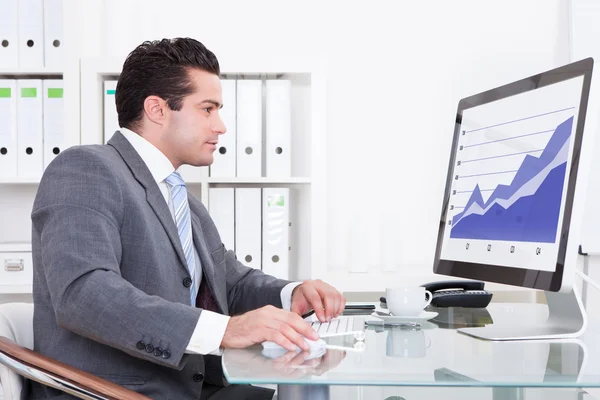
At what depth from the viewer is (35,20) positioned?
8.76 feet

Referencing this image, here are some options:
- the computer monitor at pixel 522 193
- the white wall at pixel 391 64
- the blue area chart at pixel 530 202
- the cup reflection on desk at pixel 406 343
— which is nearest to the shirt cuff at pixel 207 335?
the cup reflection on desk at pixel 406 343

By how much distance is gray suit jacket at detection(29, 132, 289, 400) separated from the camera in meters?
1.22

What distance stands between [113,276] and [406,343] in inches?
21.1

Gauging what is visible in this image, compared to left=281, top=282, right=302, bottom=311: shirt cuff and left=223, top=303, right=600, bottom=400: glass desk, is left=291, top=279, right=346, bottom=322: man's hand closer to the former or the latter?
left=281, top=282, right=302, bottom=311: shirt cuff

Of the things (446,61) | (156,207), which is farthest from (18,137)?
(446,61)

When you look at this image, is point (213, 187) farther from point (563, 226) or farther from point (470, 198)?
point (563, 226)

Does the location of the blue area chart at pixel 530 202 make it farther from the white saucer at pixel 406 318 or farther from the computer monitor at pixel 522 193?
the white saucer at pixel 406 318

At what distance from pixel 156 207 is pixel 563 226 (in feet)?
2.71

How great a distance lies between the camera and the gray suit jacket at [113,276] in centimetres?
122

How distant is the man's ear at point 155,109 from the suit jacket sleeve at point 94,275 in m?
0.34

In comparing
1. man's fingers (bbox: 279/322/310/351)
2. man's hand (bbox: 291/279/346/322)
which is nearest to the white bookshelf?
man's hand (bbox: 291/279/346/322)

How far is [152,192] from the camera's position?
1548 mm

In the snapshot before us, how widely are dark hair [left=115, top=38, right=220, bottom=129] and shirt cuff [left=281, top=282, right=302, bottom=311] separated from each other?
1.69 feet

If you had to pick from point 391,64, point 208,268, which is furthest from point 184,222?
point 391,64
